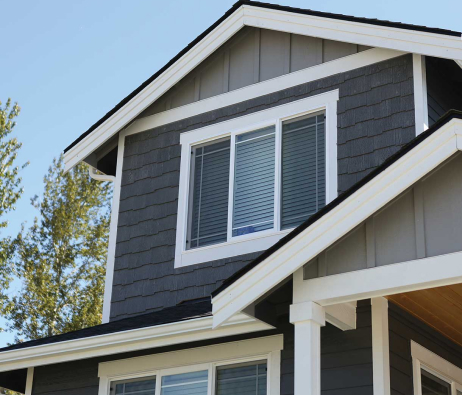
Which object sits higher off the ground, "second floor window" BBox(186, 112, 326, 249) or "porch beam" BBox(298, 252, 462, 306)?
"second floor window" BBox(186, 112, 326, 249)

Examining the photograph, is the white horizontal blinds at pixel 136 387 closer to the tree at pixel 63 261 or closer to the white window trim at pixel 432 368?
the white window trim at pixel 432 368

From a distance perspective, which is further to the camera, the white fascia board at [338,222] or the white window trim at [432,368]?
the white window trim at [432,368]

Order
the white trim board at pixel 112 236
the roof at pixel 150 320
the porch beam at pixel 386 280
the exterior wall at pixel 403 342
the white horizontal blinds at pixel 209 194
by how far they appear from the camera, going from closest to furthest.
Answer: the porch beam at pixel 386 280
the exterior wall at pixel 403 342
the roof at pixel 150 320
the white horizontal blinds at pixel 209 194
the white trim board at pixel 112 236

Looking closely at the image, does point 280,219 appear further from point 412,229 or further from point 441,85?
point 412,229

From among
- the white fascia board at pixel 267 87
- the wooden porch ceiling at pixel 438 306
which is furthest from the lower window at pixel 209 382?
the white fascia board at pixel 267 87

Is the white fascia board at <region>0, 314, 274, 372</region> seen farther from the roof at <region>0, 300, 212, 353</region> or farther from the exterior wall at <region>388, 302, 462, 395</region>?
the exterior wall at <region>388, 302, 462, 395</region>

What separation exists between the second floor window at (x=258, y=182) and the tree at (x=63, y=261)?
451 inches

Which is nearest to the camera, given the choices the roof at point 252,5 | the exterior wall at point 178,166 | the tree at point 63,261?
the roof at point 252,5

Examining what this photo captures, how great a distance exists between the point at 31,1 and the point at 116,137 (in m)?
16.8

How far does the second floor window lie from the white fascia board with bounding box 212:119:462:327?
7.60 feet

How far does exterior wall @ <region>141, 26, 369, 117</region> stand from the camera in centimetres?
920

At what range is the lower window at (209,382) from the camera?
293 inches

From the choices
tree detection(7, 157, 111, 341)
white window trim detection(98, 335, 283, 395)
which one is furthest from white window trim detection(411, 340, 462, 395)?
tree detection(7, 157, 111, 341)

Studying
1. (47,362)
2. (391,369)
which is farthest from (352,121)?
(47,362)
